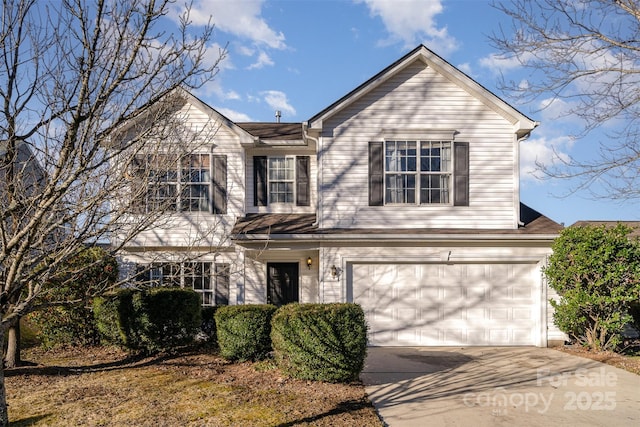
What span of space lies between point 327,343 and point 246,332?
2062 mm

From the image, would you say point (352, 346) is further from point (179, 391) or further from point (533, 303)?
point (533, 303)

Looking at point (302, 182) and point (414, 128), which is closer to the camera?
point (414, 128)

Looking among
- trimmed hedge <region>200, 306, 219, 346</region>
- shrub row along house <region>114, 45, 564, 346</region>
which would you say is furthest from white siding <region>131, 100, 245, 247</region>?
trimmed hedge <region>200, 306, 219, 346</region>

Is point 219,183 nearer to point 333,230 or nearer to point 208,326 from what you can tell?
point 333,230

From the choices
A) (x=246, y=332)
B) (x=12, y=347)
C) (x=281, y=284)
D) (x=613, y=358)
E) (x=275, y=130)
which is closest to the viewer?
(x=246, y=332)

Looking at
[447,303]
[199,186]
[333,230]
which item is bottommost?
[447,303]

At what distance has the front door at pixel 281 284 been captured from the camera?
13.0 meters

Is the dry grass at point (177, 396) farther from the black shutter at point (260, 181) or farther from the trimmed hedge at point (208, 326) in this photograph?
the black shutter at point (260, 181)

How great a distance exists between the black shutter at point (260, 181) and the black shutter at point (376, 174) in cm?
307

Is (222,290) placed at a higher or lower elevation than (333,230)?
lower

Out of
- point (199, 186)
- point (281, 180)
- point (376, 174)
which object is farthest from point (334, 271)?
point (199, 186)

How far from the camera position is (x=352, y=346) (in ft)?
24.8

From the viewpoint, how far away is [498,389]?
7.66 metres

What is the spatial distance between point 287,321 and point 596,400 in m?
4.94
